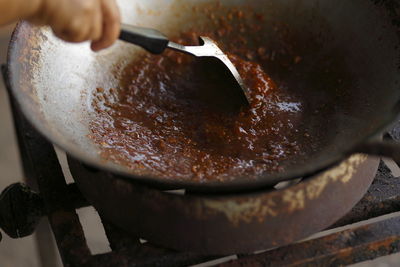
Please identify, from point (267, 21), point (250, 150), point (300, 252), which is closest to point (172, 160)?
point (250, 150)

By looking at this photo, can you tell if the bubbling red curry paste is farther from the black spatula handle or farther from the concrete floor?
the concrete floor

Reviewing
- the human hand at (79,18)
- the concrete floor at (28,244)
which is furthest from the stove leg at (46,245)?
the human hand at (79,18)

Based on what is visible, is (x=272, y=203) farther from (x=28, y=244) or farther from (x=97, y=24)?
(x=28, y=244)

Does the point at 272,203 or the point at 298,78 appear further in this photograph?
the point at 298,78

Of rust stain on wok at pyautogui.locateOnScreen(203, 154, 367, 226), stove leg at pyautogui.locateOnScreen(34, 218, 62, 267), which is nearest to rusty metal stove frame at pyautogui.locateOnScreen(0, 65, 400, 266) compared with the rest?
rust stain on wok at pyautogui.locateOnScreen(203, 154, 367, 226)

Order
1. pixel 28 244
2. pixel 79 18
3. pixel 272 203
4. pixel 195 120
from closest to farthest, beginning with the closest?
pixel 79 18
pixel 272 203
pixel 195 120
pixel 28 244

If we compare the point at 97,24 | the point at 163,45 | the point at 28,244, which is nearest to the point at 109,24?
the point at 97,24

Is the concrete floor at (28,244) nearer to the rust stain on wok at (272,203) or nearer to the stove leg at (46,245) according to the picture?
the stove leg at (46,245)
